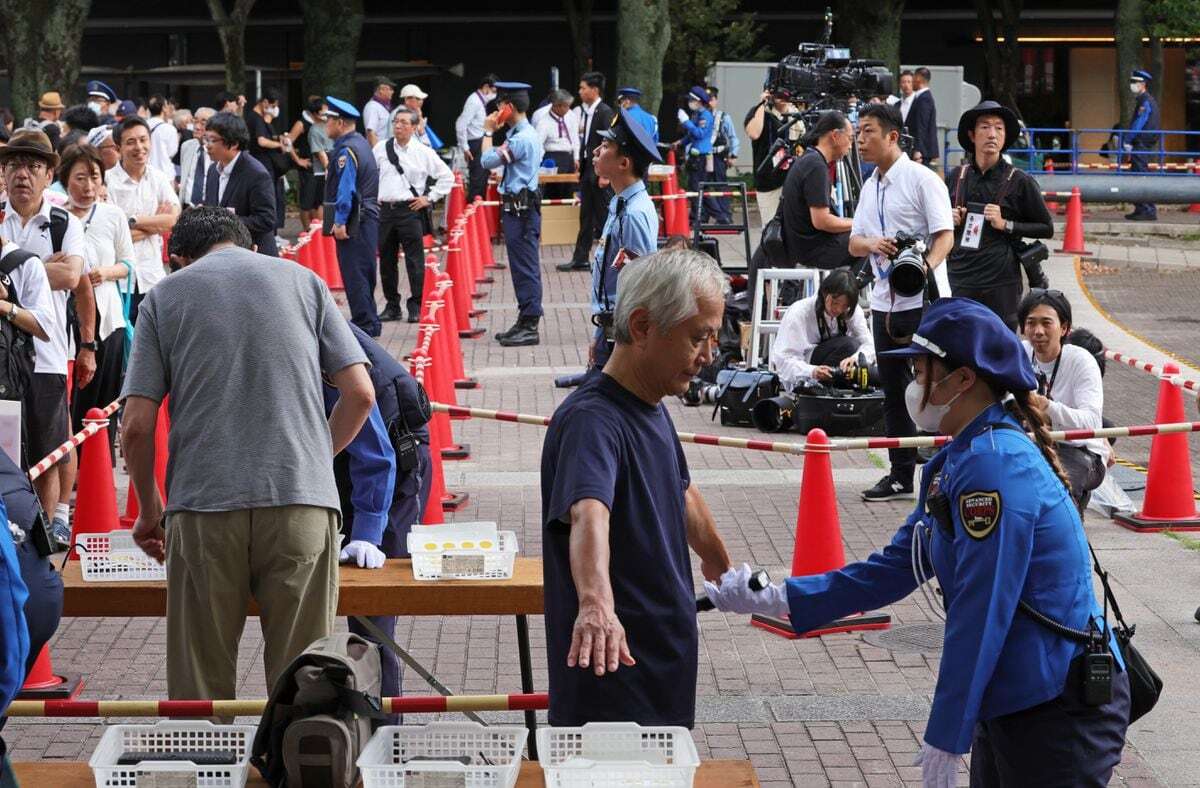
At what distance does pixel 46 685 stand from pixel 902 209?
548 cm

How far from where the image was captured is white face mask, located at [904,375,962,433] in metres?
4.15

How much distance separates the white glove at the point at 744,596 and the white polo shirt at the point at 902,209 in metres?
5.58

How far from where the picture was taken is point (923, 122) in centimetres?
2412

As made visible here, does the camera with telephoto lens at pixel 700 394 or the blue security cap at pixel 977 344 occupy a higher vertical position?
the blue security cap at pixel 977 344

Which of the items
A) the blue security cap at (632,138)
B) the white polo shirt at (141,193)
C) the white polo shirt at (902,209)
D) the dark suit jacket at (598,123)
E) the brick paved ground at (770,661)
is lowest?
the brick paved ground at (770,661)

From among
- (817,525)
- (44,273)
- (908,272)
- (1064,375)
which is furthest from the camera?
(908,272)

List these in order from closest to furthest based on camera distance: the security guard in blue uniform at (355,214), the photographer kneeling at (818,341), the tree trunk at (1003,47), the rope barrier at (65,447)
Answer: the rope barrier at (65,447)
the photographer kneeling at (818,341)
the security guard in blue uniform at (355,214)
the tree trunk at (1003,47)

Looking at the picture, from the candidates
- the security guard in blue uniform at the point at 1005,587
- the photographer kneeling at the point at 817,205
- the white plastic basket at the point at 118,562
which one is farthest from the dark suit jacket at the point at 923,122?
the security guard in blue uniform at the point at 1005,587

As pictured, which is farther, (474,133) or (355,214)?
(474,133)

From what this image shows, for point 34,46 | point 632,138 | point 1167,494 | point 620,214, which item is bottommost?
point 1167,494

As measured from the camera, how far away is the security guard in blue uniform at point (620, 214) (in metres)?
9.26

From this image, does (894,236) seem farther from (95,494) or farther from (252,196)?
(252,196)

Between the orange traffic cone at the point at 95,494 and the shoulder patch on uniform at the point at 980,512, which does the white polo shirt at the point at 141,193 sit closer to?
the orange traffic cone at the point at 95,494

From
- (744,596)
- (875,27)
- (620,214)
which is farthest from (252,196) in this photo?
(875,27)
